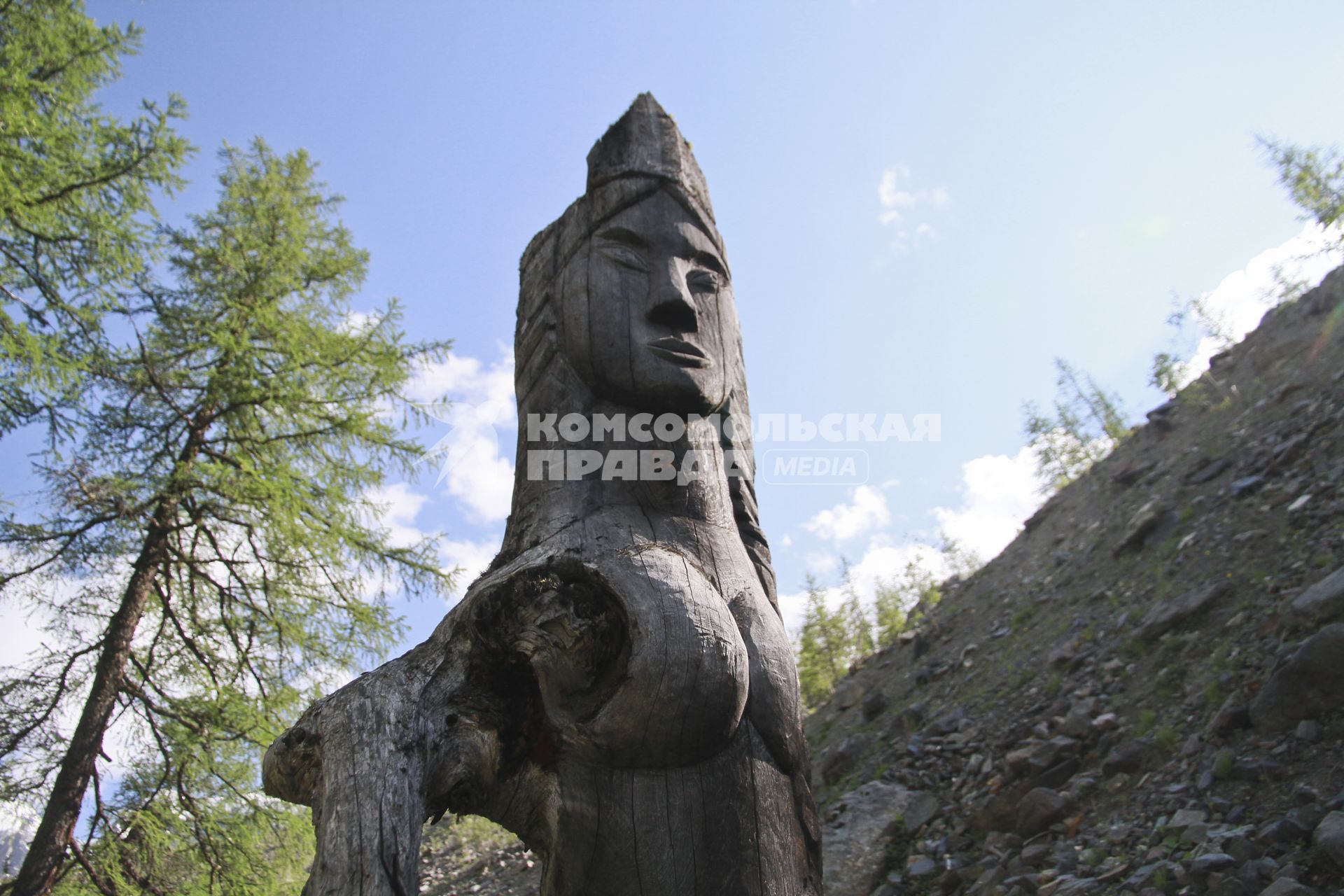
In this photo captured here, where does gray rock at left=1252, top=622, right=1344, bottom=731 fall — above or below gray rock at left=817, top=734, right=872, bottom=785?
below

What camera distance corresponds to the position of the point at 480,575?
→ 9.55ft

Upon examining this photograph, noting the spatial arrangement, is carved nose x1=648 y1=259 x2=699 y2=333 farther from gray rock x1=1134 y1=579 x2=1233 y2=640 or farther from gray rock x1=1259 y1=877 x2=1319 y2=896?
gray rock x1=1134 y1=579 x2=1233 y2=640

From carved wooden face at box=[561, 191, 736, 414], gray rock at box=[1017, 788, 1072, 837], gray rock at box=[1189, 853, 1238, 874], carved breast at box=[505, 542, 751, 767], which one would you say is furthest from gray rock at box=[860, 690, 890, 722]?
carved breast at box=[505, 542, 751, 767]

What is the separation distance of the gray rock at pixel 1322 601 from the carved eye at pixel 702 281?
14.9ft

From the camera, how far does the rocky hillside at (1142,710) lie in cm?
448

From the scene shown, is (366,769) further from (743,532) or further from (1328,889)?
(1328,889)

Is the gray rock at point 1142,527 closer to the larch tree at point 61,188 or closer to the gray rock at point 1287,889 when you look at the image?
the gray rock at point 1287,889

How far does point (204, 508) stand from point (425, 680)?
5.98m

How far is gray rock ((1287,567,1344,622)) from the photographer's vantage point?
5090 millimetres

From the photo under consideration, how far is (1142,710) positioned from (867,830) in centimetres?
243

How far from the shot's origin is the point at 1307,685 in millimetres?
4676

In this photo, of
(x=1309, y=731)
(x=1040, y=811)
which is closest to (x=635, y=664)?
(x=1309, y=731)

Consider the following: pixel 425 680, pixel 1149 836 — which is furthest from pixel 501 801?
pixel 1149 836

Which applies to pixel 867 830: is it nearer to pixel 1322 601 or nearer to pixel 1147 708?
pixel 1147 708
